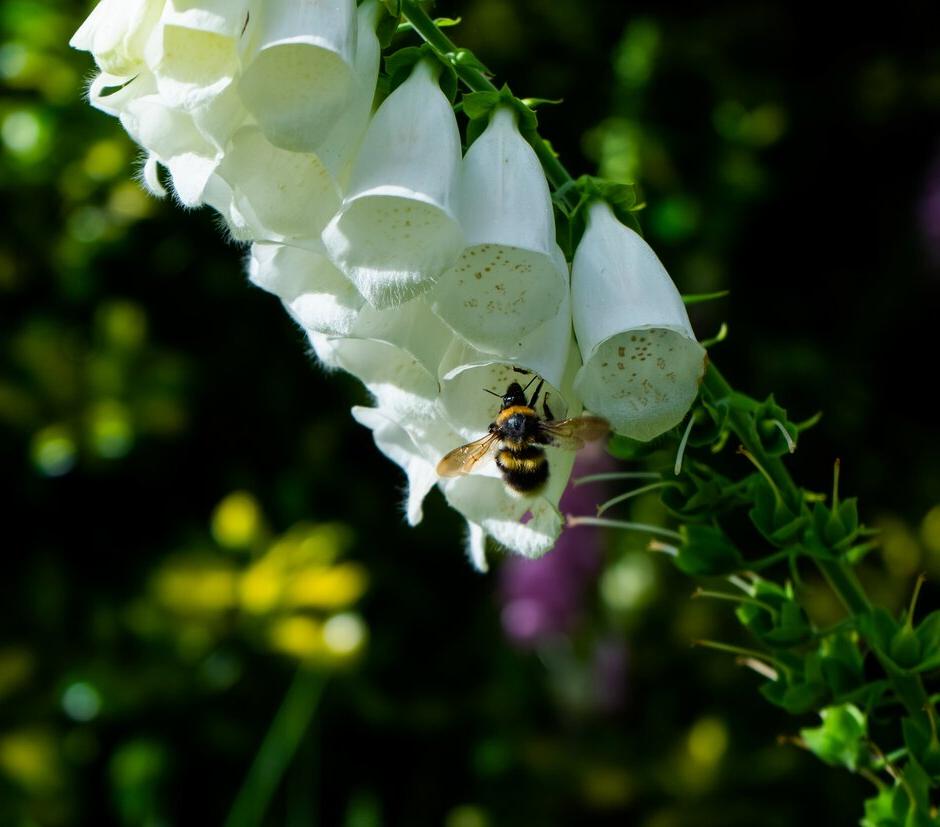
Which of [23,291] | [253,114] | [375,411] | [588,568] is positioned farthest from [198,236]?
[253,114]

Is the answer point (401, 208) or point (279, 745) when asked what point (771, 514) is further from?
point (279, 745)

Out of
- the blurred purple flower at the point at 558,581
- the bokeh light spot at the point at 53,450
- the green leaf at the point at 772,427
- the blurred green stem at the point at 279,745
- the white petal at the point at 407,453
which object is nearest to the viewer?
the green leaf at the point at 772,427

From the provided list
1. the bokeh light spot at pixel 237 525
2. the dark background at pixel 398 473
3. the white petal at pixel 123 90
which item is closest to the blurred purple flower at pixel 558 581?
the dark background at pixel 398 473

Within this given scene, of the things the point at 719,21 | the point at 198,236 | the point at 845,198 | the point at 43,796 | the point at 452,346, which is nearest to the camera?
the point at 452,346

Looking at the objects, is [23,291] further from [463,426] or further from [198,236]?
[463,426]

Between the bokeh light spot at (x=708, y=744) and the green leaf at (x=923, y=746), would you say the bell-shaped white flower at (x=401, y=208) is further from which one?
the bokeh light spot at (x=708, y=744)

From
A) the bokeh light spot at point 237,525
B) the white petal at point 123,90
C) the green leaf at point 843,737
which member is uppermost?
the white petal at point 123,90

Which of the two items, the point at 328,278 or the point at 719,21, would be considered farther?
the point at 719,21
